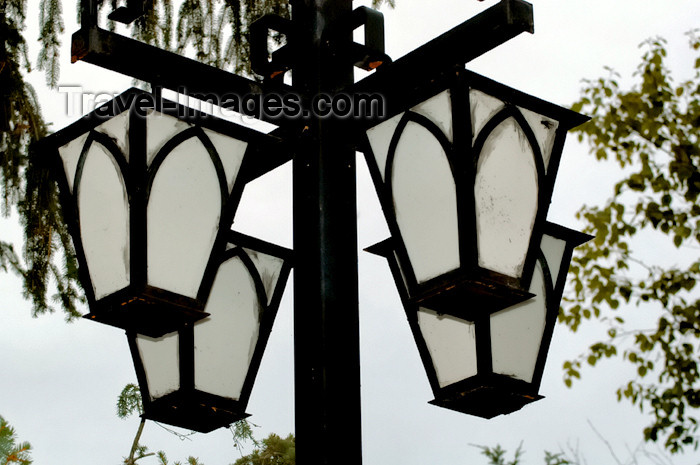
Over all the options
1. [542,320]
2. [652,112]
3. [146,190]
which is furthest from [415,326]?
[652,112]

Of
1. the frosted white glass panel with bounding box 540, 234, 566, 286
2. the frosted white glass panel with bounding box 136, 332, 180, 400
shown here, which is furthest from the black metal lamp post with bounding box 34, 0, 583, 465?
the frosted white glass panel with bounding box 136, 332, 180, 400

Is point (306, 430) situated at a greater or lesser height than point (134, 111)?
lesser

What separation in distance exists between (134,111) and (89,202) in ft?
0.85

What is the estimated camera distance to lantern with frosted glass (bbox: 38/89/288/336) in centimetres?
270

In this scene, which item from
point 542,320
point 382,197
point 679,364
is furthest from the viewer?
point 679,364

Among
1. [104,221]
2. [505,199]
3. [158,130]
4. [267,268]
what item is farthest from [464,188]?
[267,268]

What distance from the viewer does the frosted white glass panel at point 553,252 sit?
3393 mm

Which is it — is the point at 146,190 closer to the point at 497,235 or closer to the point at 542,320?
the point at 497,235

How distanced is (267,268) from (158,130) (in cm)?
79

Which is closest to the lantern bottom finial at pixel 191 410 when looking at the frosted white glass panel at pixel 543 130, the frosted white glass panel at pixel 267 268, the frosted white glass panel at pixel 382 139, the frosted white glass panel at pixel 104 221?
the frosted white glass panel at pixel 267 268

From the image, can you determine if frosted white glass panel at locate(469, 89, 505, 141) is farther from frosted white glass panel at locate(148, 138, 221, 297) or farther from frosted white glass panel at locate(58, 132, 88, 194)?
frosted white glass panel at locate(58, 132, 88, 194)

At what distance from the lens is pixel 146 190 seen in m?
2.72

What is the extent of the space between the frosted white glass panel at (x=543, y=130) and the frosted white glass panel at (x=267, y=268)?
3.04ft

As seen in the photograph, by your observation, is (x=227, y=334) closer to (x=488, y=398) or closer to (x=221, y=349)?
(x=221, y=349)
